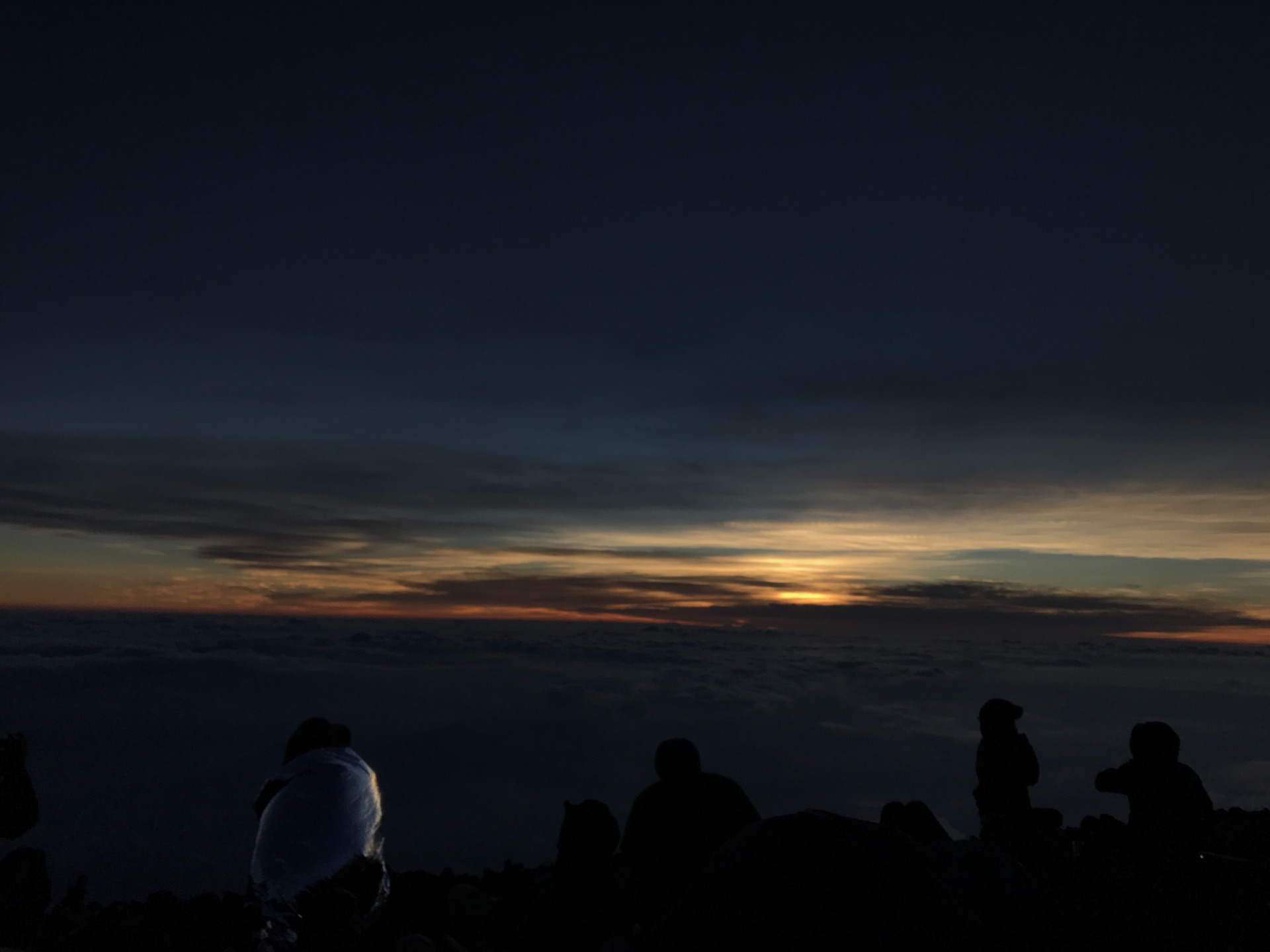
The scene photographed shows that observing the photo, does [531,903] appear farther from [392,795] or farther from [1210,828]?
[392,795]

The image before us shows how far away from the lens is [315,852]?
5.66 metres

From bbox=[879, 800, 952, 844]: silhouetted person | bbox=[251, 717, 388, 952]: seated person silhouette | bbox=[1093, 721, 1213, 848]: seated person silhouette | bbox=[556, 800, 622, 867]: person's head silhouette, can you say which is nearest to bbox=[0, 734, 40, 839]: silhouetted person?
bbox=[251, 717, 388, 952]: seated person silhouette

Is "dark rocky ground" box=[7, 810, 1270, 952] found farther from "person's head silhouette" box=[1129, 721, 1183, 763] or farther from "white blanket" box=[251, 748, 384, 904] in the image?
"person's head silhouette" box=[1129, 721, 1183, 763]

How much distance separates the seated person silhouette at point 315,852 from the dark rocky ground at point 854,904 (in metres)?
0.34

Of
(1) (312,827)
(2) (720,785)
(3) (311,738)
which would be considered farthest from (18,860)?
(2) (720,785)

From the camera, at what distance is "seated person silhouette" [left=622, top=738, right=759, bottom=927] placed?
593 cm

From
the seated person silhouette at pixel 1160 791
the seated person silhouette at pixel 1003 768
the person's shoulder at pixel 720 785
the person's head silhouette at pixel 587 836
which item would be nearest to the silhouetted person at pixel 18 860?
the person's head silhouette at pixel 587 836

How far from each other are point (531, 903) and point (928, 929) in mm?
3860

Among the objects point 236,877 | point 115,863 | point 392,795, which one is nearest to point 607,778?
point 392,795

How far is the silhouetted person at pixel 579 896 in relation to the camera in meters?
4.93

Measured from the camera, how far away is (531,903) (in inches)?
208

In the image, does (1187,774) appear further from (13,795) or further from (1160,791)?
(13,795)

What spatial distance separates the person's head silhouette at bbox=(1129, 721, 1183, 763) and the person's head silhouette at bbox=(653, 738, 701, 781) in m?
5.34

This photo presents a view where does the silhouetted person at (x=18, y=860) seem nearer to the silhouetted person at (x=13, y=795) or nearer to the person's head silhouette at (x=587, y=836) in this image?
the silhouetted person at (x=13, y=795)
